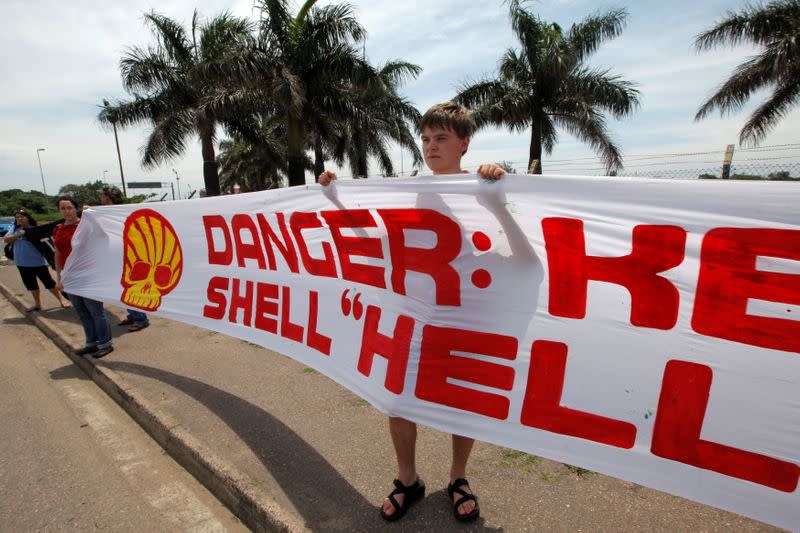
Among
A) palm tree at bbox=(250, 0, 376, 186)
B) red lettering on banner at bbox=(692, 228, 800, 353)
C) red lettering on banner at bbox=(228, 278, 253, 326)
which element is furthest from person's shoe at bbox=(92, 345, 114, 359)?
palm tree at bbox=(250, 0, 376, 186)

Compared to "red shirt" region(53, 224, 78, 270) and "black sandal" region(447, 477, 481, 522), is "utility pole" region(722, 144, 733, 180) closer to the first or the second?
"black sandal" region(447, 477, 481, 522)

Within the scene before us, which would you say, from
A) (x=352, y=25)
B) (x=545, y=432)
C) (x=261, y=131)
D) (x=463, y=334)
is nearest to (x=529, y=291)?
(x=463, y=334)

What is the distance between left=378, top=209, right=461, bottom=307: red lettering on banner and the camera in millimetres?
1964

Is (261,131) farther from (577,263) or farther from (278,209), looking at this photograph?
(577,263)

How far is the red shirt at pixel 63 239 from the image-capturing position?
488cm

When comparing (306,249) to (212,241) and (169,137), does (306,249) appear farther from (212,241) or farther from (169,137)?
(169,137)

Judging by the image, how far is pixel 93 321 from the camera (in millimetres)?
4590

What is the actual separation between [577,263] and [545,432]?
0.67 m

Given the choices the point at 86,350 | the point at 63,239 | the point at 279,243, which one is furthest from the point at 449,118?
the point at 63,239

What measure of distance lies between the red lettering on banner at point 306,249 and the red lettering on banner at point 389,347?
1.54ft

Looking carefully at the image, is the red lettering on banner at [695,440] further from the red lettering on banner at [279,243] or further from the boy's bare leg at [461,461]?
the red lettering on banner at [279,243]

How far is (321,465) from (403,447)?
74cm

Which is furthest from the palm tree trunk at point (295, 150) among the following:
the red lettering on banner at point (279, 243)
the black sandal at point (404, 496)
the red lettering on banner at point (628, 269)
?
the red lettering on banner at point (628, 269)

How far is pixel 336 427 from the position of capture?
2951mm
